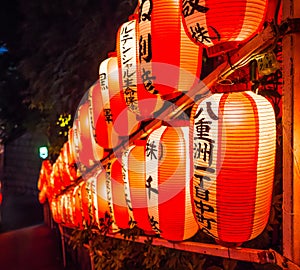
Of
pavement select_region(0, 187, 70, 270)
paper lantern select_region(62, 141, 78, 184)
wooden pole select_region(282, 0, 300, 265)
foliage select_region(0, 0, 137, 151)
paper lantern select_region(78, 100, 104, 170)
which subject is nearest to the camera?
wooden pole select_region(282, 0, 300, 265)

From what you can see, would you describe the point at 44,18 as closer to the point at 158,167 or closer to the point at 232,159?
the point at 158,167

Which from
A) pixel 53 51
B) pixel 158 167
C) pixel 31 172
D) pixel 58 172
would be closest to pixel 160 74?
pixel 158 167

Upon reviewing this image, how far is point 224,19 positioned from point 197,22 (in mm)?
199

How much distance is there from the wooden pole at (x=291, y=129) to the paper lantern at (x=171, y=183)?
858 millimetres

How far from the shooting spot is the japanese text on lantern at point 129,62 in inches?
148

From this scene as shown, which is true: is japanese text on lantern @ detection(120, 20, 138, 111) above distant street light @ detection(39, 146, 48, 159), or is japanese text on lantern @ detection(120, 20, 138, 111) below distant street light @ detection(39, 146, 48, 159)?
above

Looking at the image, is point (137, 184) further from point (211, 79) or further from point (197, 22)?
point (197, 22)

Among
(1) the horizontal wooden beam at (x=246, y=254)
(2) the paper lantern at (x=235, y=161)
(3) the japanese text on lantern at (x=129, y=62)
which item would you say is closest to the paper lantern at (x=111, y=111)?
(3) the japanese text on lantern at (x=129, y=62)

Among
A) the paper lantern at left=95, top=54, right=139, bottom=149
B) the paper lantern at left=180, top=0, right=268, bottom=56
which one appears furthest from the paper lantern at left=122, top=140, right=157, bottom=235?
the paper lantern at left=180, top=0, right=268, bottom=56

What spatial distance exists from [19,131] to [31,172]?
126 inches

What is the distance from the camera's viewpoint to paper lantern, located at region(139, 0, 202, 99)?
2.97 m

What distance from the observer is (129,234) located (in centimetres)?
493

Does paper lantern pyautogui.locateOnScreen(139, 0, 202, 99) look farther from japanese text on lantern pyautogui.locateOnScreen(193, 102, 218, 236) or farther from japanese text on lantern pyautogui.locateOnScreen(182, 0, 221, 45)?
japanese text on lantern pyautogui.locateOnScreen(193, 102, 218, 236)

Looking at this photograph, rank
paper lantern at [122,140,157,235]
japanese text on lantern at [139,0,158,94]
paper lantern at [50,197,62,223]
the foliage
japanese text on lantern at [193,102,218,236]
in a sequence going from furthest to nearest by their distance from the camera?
1. paper lantern at [50,197,62,223]
2. the foliage
3. paper lantern at [122,140,157,235]
4. japanese text on lantern at [139,0,158,94]
5. japanese text on lantern at [193,102,218,236]
